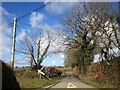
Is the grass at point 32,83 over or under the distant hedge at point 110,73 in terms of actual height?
under

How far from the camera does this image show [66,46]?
1818 inches

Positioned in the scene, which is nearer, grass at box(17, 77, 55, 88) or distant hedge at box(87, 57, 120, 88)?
distant hedge at box(87, 57, 120, 88)

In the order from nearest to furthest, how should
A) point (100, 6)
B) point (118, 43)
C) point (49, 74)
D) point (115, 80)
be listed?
1. point (115, 80)
2. point (118, 43)
3. point (100, 6)
4. point (49, 74)

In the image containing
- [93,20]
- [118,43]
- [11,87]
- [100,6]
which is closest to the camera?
[11,87]

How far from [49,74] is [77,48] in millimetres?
10357

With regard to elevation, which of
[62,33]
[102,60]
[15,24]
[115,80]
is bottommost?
[115,80]

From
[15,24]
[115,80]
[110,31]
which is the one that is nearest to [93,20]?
[110,31]

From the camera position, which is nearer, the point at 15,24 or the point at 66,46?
the point at 15,24

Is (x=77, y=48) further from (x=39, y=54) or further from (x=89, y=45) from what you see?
(x=39, y=54)

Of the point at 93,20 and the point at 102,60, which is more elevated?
the point at 93,20

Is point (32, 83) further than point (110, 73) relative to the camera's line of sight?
Yes

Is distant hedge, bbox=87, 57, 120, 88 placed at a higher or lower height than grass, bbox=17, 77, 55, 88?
higher

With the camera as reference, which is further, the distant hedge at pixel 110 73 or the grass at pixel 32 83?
the grass at pixel 32 83

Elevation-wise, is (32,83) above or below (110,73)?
below
